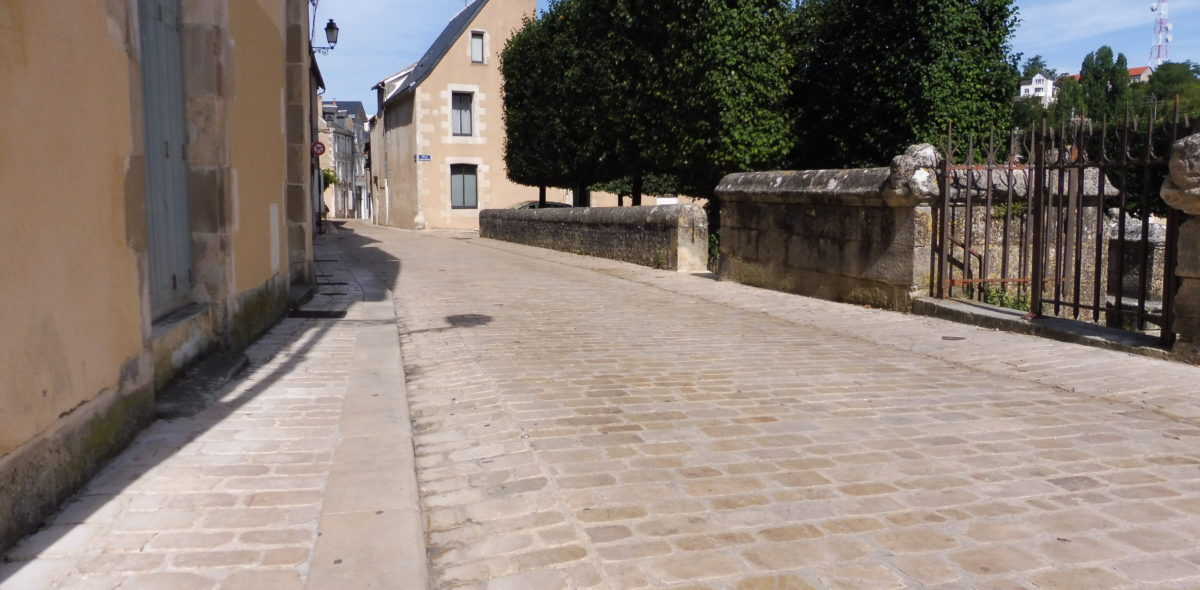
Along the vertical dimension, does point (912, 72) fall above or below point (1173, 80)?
below

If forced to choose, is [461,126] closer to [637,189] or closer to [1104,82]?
[637,189]

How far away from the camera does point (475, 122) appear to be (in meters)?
33.9

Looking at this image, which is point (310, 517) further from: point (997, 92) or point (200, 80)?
point (997, 92)

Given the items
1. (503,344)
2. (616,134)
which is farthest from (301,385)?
(616,134)

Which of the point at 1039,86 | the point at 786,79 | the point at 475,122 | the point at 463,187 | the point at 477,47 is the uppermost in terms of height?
the point at 1039,86

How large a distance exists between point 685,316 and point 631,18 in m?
10.5

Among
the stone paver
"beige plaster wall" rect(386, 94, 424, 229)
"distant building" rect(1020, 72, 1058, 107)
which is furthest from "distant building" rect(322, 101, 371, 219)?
"distant building" rect(1020, 72, 1058, 107)

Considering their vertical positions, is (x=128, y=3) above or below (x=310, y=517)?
above

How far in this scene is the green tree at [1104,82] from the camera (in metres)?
80.3

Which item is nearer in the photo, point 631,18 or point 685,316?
point 685,316

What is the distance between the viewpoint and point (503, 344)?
22.3 feet

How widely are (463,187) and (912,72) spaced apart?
22735mm

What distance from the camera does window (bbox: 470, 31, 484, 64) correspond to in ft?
110

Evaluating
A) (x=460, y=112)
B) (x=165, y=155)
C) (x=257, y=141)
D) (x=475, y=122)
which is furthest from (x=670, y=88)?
(x=460, y=112)
